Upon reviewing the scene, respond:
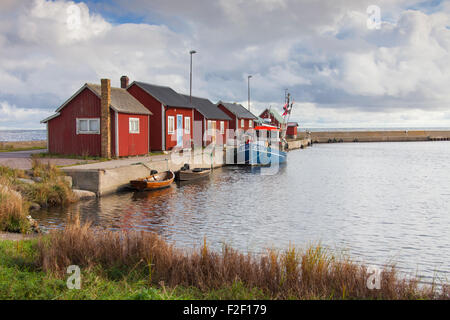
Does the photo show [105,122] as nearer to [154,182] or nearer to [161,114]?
[154,182]

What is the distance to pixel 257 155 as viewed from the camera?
150 feet

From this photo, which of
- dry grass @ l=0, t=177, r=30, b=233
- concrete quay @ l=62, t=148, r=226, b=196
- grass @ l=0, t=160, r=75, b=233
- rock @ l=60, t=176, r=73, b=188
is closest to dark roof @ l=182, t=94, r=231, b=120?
concrete quay @ l=62, t=148, r=226, b=196

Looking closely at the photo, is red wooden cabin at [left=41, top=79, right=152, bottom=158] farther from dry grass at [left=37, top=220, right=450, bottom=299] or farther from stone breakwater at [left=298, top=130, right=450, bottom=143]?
stone breakwater at [left=298, top=130, right=450, bottom=143]

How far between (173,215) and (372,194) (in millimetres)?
14004

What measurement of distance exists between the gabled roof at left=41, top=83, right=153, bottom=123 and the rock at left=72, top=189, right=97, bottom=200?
993cm

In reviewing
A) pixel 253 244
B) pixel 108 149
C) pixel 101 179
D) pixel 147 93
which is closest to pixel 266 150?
pixel 147 93

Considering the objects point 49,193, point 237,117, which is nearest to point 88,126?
point 49,193

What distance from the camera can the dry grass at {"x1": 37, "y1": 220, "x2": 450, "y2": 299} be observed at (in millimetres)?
7582

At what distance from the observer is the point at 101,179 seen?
23.5m

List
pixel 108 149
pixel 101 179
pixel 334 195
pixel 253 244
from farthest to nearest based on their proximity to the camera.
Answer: pixel 108 149, pixel 334 195, pixel 101 179, pixel 253 244

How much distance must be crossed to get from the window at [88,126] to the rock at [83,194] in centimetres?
946

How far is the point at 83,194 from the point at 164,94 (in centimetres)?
2068
